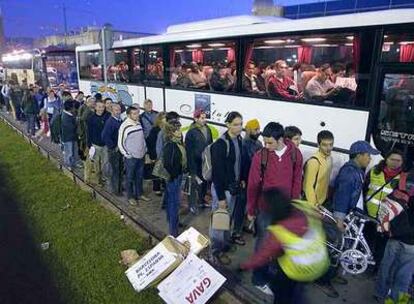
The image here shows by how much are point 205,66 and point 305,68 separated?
278 centimetres

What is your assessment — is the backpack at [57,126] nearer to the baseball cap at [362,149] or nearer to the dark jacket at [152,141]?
the dark jacket at [152,141]

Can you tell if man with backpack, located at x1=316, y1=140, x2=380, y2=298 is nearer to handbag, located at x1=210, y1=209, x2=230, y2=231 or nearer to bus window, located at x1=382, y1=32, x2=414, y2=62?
handbag, located at x1=210, y1=209, x2=230, y2=231

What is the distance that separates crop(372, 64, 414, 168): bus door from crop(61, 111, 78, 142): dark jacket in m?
6.43

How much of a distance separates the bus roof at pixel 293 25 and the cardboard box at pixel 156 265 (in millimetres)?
3979

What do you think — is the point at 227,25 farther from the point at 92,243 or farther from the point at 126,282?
the point at 126,282

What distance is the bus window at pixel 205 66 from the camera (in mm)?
7781

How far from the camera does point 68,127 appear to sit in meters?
8.62

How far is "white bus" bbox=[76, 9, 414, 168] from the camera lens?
4988 millimetres

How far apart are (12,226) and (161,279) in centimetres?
349

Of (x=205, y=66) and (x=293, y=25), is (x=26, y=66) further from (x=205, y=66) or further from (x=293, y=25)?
(x=293, y=25)

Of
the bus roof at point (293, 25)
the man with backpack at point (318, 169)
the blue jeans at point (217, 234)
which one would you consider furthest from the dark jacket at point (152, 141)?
the man with backpack at point (318, 169)

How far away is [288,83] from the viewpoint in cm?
657

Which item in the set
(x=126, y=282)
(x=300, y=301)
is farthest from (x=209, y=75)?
(x=300, y=301)

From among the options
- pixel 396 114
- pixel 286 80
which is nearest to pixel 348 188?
pixel 396 114
